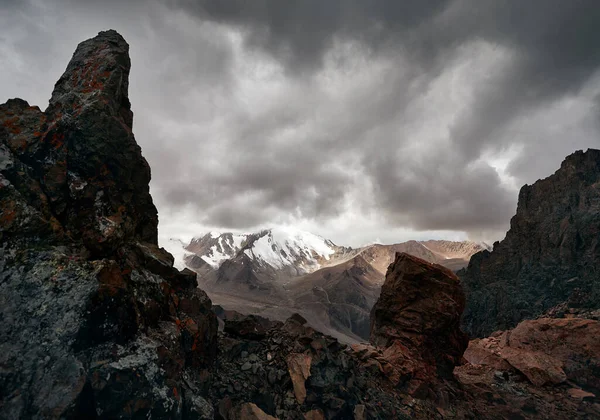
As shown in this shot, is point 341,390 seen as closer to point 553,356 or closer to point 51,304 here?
point 51,304

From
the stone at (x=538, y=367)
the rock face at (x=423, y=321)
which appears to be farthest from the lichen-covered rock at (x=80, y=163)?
the stone at (x=538, y=367)

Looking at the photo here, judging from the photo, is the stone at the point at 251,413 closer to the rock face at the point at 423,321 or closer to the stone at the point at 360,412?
the stone at the point at 360,412

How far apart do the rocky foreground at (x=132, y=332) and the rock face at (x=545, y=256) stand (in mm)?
55016

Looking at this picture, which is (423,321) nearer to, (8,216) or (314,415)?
(314,415)

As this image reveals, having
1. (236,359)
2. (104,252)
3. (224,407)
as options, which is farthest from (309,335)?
(104,252)

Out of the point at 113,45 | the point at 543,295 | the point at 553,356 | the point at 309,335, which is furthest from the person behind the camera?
the point at 543,295

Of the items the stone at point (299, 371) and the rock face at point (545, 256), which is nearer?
the stone at point (299, 371)

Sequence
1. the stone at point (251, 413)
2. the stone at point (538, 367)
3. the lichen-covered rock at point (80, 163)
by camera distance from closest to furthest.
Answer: the lichen-covered rock at point (80, 163)
the stone at point (251, 413)
the stone at point (538, 367)

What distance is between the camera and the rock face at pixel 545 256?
65.9 metres

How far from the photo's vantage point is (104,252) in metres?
10.0

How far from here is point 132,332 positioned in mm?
9039

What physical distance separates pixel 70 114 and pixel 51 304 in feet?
26.1

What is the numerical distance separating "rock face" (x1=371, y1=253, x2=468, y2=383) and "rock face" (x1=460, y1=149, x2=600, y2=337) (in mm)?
53843

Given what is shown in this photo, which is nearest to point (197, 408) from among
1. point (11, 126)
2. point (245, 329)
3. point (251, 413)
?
point (251, 413)
